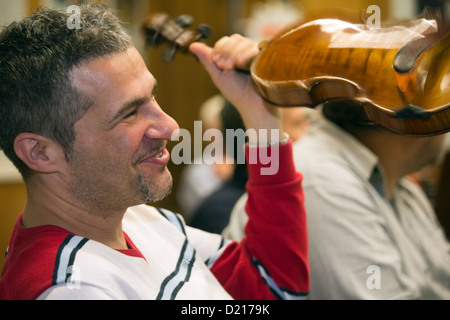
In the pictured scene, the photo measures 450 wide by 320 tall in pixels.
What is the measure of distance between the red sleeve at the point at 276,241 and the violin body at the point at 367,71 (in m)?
0.21

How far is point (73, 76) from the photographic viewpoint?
80 centimetres

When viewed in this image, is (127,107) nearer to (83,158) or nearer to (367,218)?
(83,158)

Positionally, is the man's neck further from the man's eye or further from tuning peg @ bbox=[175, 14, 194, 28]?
tuning peg @ bbox=[175, 14, 194, 28]

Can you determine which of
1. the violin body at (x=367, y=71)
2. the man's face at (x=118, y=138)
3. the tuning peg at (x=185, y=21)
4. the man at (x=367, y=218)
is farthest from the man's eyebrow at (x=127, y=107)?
the man at (x=367, y=218)

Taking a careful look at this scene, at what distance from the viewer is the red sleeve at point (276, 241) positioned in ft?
3.58

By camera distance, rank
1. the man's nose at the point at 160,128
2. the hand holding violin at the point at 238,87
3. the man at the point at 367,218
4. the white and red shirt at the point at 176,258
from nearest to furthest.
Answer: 1. the white and red shirt at the point at 176,258
2. the man's nose at the point at 160,128
3. the hand holding violin at the point at 238,87
4. the man at the point at 367,218

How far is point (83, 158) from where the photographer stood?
840 mm

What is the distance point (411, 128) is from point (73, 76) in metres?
0.53

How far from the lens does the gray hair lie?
792 mm

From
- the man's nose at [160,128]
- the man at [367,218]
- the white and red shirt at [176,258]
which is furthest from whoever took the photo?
the man at [367,218]

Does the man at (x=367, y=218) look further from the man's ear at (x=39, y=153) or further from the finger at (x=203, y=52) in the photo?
the man's ear at (x=39, y=153)

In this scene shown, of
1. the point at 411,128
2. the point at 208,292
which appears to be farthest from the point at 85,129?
the point at 411,128

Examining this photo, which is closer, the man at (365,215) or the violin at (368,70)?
the violin at (368,70)

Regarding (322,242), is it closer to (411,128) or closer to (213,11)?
(411,128)
